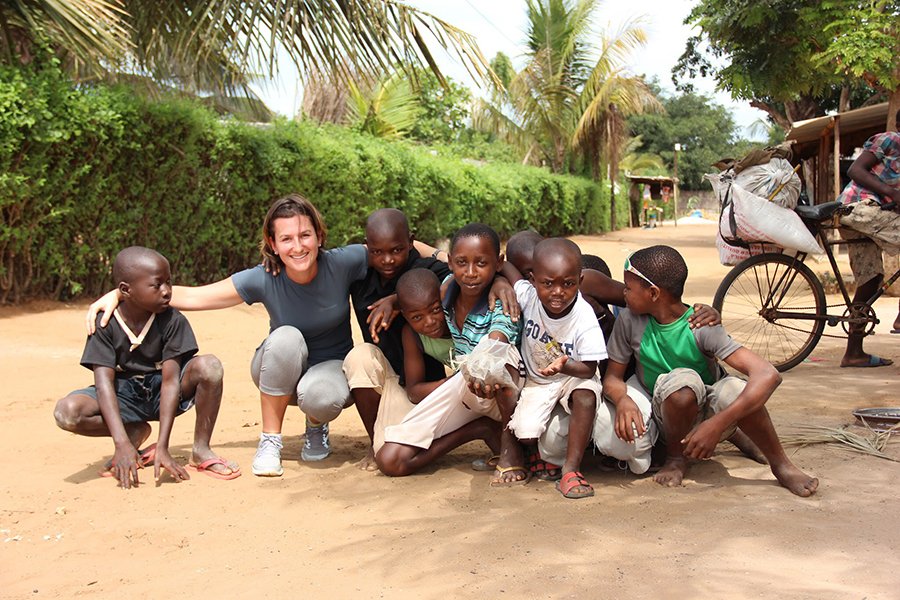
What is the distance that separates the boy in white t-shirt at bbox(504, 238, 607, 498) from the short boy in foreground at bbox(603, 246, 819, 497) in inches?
6.1

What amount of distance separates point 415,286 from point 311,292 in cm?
62

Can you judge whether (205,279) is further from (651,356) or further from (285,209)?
(651,356)

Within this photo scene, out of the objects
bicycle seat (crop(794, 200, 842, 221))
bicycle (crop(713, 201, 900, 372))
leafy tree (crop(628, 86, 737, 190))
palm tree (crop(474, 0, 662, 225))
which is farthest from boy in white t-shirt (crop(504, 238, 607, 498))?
leafy tree (crop(628, 86, 737, 190))

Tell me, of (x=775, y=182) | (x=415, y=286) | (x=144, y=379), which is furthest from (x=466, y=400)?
(x=775, y=182)

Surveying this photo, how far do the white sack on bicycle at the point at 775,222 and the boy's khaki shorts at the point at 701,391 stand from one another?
2.40 metres

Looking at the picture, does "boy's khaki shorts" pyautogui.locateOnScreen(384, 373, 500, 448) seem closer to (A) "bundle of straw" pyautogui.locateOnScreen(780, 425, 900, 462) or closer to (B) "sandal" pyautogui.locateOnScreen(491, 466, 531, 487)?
(B) "sandal" pyautogui.locateOnScreen(491, 466, 531, 487)

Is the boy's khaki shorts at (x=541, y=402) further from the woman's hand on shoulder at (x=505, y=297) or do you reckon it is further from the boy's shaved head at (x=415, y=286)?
the boy's shaved head at (x=415, y=286)

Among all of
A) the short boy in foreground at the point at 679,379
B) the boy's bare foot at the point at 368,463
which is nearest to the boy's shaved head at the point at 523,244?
the short boy in foreground at the point at 679,379

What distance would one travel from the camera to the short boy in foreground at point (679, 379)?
10.2ft

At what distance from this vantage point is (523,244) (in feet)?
13.3

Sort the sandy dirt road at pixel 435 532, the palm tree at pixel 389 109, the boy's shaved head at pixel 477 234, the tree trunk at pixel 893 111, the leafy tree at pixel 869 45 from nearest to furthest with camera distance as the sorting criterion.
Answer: the sandy dirt road at pixel 435 532 → the boy's shaved head at pixel 477 234 → the tree trunk at pixel 893 111 → the leafy tree at pixel 869 45 → the palm tree at pixel 389 109

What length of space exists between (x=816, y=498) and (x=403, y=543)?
1562 mm

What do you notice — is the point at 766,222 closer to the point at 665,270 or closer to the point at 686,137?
the point at 665,270

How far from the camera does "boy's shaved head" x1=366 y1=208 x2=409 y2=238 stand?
379cm
